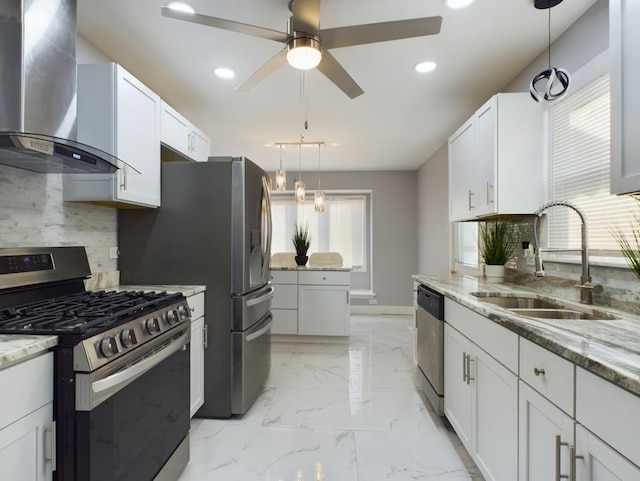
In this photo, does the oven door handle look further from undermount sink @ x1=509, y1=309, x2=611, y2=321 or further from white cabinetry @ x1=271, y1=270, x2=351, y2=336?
white cabinetry @ x1=271, y1=270, x2=351, y2=336

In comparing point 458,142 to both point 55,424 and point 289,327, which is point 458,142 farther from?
point 55,424

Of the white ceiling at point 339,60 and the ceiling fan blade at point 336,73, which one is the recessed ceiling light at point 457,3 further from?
the ceiling fan blade at point 336,73

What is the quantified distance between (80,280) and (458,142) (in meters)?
2.93

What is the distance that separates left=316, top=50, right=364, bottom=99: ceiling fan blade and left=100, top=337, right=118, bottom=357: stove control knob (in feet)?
5.21

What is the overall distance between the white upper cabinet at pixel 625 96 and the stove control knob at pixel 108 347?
1.85 m

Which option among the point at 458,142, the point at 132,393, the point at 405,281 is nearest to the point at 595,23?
the point at 458,142

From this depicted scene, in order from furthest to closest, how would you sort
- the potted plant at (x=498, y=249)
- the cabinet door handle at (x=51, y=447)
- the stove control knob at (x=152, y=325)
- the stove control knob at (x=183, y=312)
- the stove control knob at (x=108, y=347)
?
1. the potted plant at (x=498, y=249)
2. the stove control knob at (x=183, y=312)
3. the stove control knob at (x=152, y=325)
4. the stove control knob at (x=108, y=347)
5. the cabinet door handle at (x=51, y=447)

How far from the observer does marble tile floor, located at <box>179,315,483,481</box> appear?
1.80 metres

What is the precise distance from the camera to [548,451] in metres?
1.08

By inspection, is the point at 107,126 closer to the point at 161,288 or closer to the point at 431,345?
the point at 161,288

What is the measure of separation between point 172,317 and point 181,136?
1583 millimetres

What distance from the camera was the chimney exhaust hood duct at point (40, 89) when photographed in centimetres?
126

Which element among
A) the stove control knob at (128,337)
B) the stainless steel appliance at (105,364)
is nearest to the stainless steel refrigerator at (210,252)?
the stainless steel appliance at (105,364)

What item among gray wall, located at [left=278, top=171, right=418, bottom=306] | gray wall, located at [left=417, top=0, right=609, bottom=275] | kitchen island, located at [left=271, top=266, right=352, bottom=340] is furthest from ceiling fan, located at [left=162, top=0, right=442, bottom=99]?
gray wall, located at [left=278, top=171, right=418, bottom=306]
